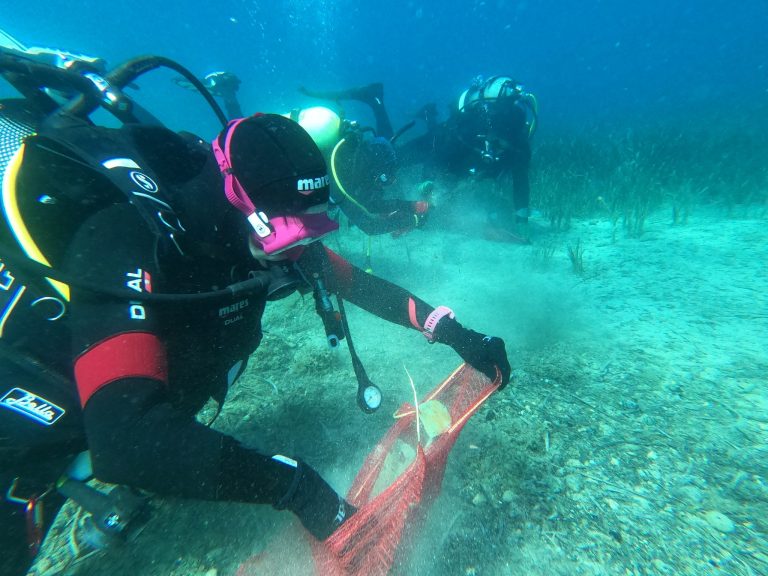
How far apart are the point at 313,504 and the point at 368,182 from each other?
4.67m

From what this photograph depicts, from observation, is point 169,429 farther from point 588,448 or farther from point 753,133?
point 753,133

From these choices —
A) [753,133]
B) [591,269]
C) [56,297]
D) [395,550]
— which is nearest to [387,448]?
[395,550]

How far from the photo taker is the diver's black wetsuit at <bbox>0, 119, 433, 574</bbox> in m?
1.19

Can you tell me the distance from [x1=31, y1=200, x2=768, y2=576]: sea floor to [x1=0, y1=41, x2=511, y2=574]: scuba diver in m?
0.72

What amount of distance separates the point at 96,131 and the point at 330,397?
2.54 meters

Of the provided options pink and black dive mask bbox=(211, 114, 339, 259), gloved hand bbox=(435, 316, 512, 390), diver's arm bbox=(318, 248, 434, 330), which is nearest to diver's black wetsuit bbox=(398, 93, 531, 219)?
diver's arm bbox=(318, 248, 434, 330)

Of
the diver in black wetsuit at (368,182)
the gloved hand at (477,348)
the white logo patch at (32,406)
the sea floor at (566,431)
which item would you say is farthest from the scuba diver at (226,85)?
the white logo patch at (32,406)

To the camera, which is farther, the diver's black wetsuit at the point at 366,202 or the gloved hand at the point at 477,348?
the diver's black wetsuit at the point at 366,202

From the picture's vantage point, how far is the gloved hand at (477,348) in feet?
7.46

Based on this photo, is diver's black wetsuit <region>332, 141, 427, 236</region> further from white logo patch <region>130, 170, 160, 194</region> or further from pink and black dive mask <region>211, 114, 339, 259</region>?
white logo patch <region>130, 170, 160, 194</region>

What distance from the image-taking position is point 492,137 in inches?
273

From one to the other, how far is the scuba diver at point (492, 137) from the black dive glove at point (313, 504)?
22.8ft

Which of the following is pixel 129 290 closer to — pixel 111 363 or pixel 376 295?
pixel 111 363

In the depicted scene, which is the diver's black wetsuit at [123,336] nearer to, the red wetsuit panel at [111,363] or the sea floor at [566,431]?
the red wetsuit panel at [111,363]
